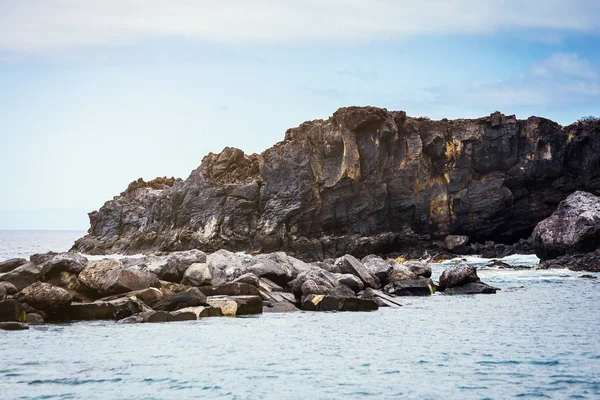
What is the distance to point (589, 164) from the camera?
3179 inches

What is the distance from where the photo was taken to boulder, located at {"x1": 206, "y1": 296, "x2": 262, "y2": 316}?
25234mm

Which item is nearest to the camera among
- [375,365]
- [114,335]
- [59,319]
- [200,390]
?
[200,390]

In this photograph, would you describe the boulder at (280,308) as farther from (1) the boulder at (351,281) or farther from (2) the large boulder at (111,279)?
(2) the large boulder at (111,279)

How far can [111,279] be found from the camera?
25109mm

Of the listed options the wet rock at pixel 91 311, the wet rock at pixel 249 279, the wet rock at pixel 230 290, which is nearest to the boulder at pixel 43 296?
the wet rock at pixel 91 311

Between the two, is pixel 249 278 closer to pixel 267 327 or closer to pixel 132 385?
pixel 267 327

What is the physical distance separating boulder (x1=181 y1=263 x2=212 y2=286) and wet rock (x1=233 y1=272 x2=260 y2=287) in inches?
53.6

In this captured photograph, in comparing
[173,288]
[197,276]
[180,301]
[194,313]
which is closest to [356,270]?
[197,276]

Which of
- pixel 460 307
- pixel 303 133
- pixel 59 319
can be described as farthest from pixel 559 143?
pixel 59 319

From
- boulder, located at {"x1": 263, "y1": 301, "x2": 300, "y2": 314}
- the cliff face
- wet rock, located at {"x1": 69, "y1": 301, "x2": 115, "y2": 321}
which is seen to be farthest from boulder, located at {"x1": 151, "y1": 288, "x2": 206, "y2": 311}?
the cliff face

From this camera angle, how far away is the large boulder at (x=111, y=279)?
2505 cm

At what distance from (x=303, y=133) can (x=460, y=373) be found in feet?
225

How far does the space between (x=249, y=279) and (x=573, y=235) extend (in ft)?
112

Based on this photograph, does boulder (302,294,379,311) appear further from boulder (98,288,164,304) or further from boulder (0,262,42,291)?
boulder (0,262,42,291)
